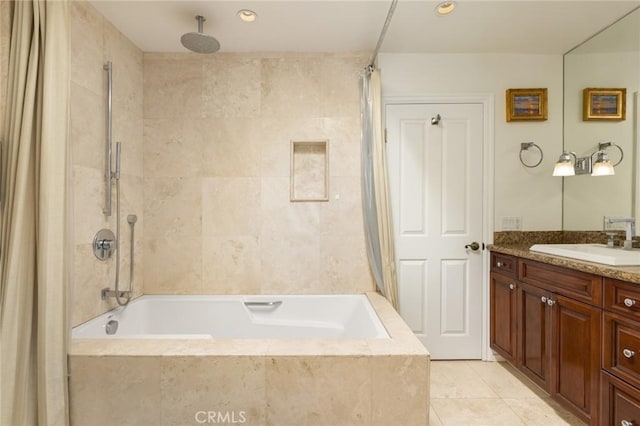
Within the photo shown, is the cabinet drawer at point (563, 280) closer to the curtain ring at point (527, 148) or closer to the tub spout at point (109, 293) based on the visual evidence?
the curtain ring at point (527, 148)

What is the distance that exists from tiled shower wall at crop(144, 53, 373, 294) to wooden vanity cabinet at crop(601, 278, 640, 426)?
140cm

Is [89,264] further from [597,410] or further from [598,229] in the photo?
[598,229]

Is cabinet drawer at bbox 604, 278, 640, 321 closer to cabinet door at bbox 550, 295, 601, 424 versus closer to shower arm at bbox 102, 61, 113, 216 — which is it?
cabinet door at bbox 550, 295, 601, 424

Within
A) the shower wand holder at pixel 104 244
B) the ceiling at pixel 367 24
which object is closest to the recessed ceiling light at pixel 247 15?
the ceiling at pixel 367 24

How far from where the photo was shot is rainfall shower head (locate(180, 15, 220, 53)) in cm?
184

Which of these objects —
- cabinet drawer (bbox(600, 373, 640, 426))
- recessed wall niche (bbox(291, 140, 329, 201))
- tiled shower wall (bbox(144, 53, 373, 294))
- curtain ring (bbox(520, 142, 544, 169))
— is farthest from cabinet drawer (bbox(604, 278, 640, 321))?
recessed wall niche (bbox(291, 140, 329, 201))

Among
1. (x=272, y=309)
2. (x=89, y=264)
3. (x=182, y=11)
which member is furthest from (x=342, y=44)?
(x=89, y=264)

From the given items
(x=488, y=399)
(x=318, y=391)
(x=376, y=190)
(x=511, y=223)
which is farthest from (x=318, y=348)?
(x=511, y=223)

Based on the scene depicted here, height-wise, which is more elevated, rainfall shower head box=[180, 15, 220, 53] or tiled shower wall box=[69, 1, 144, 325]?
rainfall shower head box=[180, 15, 220, 53]

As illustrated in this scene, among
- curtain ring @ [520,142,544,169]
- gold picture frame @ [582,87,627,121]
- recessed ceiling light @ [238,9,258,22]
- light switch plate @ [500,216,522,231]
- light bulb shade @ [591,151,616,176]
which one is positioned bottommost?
light switch plate @ [500,216,522,231]

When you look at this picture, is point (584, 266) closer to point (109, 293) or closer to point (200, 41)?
point (200, 41)

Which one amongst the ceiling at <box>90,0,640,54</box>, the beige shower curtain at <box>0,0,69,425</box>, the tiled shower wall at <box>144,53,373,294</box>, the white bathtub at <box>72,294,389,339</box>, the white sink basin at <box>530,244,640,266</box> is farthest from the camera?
the tiled shower wall at <box>144,53,373,294</box>

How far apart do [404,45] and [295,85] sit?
859mm

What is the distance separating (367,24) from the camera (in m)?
2.02
